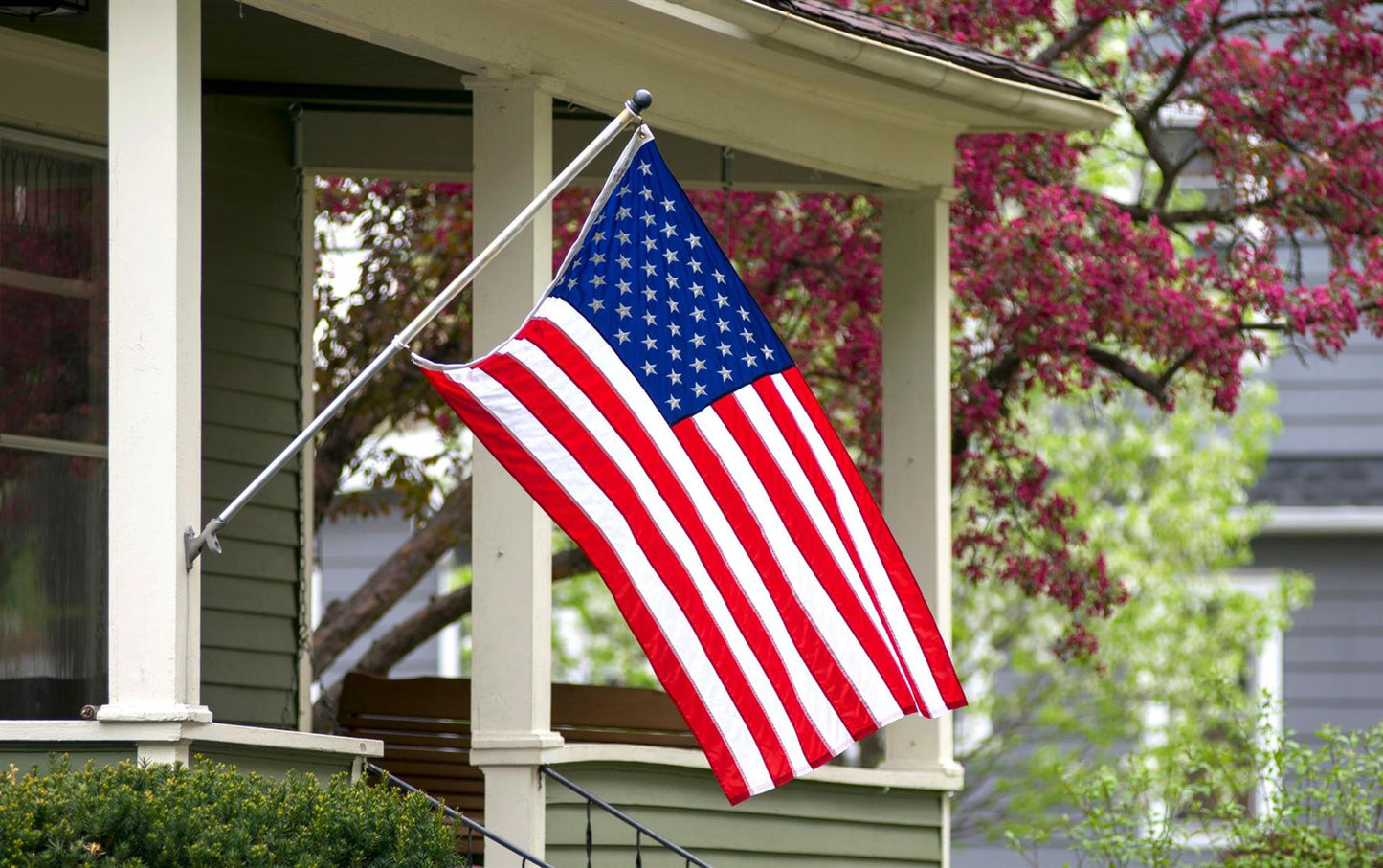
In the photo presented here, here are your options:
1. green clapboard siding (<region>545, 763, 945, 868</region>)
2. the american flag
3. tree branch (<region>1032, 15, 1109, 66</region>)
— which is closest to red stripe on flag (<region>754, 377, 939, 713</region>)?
the american flag

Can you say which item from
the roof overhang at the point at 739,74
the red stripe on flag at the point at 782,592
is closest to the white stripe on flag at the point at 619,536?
the red stripe on flag at the point at 782,592

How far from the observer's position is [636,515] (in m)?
5.88

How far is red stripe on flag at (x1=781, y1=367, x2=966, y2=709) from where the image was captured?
21.0 ft

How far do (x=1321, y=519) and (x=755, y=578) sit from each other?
1209 cm

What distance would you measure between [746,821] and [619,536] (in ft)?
8.34

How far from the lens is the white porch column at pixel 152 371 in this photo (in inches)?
220

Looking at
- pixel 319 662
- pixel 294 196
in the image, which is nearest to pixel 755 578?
pixel 294 196

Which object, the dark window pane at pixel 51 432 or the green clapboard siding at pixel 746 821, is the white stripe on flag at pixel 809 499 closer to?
the green clapboard siding at pixel 746 821

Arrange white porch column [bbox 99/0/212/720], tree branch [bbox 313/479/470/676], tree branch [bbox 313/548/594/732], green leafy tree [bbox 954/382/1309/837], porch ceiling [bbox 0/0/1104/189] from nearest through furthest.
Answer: white porch column [bbox 99/0/212/720], porch ceiling [bbox 0/0/1104/189], tree branch [bbox 313/479/470/676], tree branch [bbox 313/548/594/732], green leafy tree [bbox 954/382/1309/837]

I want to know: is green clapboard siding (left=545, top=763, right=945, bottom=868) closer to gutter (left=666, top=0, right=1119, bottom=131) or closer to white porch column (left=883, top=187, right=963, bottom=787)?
white porch column (left=883, top=187, right=963, bottom=787)

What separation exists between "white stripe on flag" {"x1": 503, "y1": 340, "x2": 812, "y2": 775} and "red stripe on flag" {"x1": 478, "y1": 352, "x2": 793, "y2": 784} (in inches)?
0.6

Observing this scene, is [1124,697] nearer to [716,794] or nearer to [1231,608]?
[1231,608]

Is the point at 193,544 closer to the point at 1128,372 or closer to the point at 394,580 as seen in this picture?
the point at 394,580

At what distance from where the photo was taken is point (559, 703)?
29.5ft
